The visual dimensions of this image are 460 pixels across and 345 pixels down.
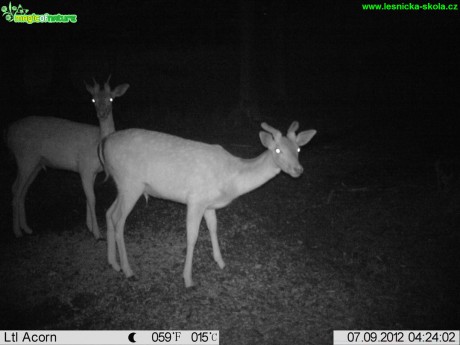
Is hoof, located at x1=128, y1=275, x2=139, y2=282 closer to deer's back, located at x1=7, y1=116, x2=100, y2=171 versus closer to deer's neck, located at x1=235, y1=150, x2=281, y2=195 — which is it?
deer's neck, located at x1=235, y1=150, x2=281, y2=195

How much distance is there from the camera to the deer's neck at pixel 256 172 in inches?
206

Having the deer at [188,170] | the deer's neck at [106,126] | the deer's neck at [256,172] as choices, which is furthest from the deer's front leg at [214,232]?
the deer's neck at [106,126]

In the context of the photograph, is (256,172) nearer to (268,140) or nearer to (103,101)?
(268,140)

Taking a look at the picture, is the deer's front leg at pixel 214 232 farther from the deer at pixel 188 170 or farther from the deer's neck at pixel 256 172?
the deer's neck at pixel 256 172

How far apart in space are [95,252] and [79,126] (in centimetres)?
217

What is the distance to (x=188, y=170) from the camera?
5.34m

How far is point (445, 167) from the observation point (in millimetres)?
8148

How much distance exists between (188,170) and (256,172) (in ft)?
2.87

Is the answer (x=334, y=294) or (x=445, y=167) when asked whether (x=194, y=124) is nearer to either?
(x=445, y=167)

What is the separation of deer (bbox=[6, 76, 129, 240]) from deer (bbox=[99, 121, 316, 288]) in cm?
121

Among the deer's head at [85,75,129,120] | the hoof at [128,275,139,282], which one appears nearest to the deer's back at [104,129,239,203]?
the hoof at [128,275,139,282]

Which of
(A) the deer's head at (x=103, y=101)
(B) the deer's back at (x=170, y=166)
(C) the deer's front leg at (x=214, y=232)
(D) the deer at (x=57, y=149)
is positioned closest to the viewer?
(B) the deer's back at (x=170, y=166)

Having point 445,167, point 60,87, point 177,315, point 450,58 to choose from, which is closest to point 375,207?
point 445,167

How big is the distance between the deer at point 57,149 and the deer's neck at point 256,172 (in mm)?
2661
